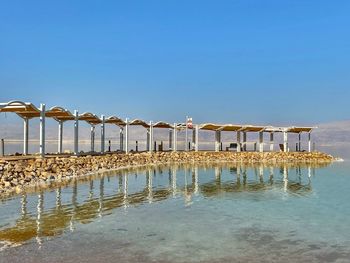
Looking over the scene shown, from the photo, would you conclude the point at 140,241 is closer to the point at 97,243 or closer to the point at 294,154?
the point at 97,243

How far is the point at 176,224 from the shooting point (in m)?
12.8

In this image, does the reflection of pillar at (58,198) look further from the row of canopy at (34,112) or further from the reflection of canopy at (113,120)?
the reflection of canopy at (113,120)

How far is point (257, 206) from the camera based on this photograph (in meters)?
16.2

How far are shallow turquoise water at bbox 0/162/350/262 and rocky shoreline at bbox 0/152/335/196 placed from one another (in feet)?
9.16

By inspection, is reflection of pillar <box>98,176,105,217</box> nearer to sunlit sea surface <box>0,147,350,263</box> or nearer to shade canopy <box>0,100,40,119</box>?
sunlit sea surface <box>0,147,350,263</box>

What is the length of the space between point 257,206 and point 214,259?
281 inches

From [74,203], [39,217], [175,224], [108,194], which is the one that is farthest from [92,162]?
[175,224]

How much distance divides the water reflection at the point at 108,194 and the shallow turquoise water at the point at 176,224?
0.04m

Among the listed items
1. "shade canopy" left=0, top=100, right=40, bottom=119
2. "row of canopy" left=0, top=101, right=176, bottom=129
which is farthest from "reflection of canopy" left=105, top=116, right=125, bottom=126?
"shade canopy" left=0, top=100, right=40, bottom=119

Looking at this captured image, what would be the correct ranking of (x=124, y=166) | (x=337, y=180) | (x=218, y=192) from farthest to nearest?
(x=124, y=166) < (x=337, y=180) < (x=218, y=192)

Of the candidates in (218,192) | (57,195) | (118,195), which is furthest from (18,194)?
(218,192)

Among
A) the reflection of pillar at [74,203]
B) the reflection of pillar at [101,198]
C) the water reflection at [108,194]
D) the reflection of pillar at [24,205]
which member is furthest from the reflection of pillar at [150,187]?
A: the reflection of pillar at [24,205]

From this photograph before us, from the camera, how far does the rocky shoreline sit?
21.8m

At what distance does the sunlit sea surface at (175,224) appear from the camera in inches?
386
